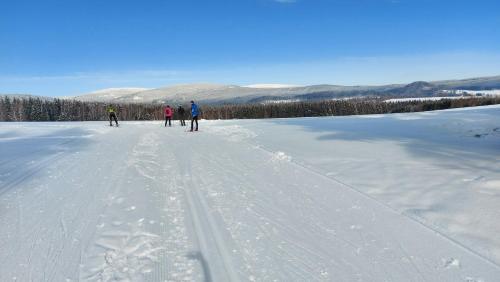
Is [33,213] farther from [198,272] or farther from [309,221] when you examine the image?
[309,221]

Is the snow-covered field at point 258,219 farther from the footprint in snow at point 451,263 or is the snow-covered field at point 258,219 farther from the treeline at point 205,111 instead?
the treeline at point 205,111

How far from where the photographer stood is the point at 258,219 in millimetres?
6539

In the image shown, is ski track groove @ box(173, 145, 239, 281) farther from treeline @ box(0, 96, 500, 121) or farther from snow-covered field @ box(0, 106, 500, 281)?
treeline @ box(0, 96, 500, 121)

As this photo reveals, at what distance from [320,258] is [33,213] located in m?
4.95

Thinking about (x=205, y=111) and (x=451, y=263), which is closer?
(x=451, y=263)

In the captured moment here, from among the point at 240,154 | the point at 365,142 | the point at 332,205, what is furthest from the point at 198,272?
the point at 365,142

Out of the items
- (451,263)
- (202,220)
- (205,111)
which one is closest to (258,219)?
(202,220)

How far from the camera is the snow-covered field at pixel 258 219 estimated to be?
480 centimetres

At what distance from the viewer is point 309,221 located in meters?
6.50

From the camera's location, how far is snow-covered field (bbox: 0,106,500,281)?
4.80 metres

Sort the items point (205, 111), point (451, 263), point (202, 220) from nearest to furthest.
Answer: point (451, 263)
point (202, 220)
point (205, 111)

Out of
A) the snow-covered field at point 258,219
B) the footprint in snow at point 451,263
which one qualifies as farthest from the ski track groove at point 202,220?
the footprint in snow at point 451,263

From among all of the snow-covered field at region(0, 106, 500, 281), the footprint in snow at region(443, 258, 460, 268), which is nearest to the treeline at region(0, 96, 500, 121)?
the snow-covered field at region(0, 106, 500, 281)

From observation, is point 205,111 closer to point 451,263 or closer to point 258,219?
point 258,219
